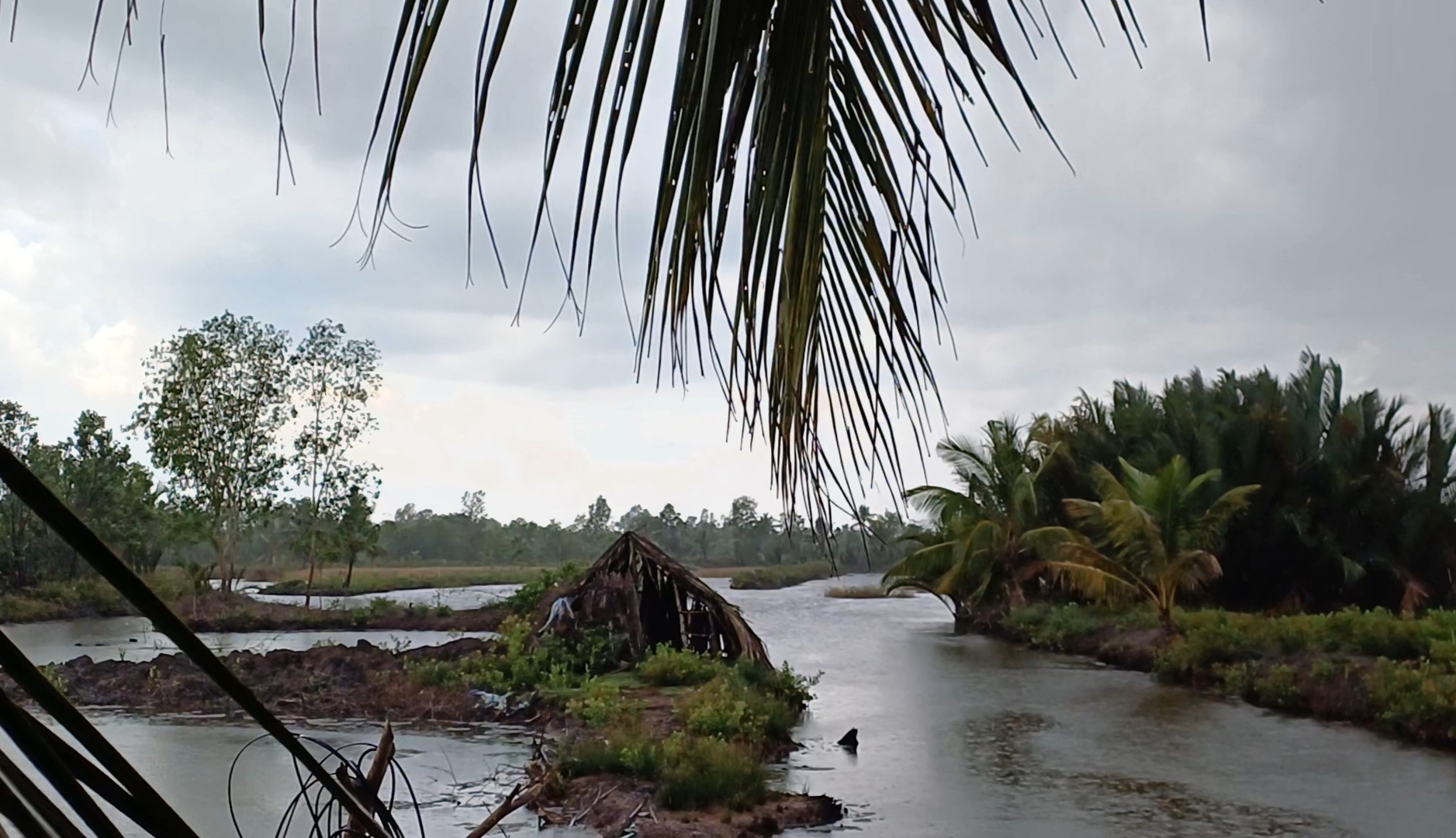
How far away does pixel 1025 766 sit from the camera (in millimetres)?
7793

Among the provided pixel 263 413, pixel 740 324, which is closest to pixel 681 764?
pixel 740 324

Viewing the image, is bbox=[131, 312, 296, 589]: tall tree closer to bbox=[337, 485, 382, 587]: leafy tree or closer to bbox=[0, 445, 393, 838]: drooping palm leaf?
bbox=[337, 485, 382, 587]: leafy tree

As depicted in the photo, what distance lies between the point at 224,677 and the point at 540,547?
3330 centimetres

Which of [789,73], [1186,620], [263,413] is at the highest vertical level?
[263,413]

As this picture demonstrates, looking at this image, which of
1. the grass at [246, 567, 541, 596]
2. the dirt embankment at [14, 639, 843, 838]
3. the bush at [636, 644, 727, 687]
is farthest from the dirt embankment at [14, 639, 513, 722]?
the grass at [246, 567, 541, 596]

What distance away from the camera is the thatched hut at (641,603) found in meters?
9.37

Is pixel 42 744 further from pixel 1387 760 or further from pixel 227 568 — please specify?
pixel 227 568

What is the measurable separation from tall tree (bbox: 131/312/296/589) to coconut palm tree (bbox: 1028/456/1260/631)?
10.8 metres

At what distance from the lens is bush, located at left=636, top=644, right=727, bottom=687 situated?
28.2ft

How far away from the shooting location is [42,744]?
252mm

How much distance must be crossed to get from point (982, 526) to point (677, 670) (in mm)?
7687

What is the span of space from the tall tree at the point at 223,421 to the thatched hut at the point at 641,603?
27.1 feet

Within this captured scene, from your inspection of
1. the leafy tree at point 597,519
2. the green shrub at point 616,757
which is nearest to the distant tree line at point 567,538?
the leafy tree at point 597,519

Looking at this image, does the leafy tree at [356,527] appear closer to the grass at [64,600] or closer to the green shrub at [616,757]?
the grass at [64,600]
